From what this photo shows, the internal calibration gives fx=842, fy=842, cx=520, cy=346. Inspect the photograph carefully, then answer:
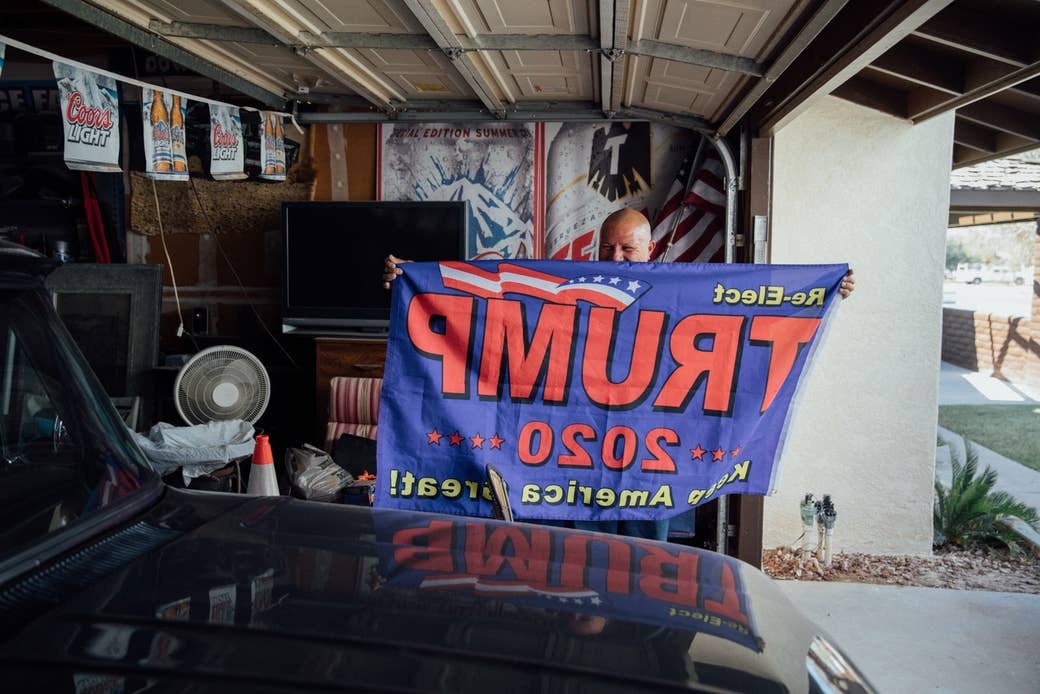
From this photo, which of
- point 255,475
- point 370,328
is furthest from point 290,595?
→ point 370,328

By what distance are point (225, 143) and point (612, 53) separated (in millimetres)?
2912

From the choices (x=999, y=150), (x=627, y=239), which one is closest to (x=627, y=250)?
(x=627, y=239)

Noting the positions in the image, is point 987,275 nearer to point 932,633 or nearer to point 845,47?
point 932,633

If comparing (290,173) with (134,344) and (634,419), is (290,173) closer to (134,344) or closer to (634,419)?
(134,344)

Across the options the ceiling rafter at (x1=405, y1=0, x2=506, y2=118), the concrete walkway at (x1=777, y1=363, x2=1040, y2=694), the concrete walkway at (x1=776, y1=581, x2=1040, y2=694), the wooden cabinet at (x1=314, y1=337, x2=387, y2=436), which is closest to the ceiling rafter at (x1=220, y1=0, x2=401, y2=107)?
the ceiling rafter at (x1=405, y1=0, x2=506, y2=118)

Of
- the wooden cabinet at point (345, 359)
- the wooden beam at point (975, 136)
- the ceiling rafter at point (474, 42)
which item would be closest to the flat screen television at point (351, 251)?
the wooden cabinet at point (345, 359)

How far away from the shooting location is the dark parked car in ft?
4.38

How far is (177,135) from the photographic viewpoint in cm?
537

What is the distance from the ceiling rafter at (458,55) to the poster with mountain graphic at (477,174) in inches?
23.2

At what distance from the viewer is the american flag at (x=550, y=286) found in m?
3.92

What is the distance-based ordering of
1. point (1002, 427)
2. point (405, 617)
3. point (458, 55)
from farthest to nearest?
point (1002, 427) → point (458, 55) → point (405, 617)

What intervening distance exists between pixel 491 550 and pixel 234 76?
4.38 m

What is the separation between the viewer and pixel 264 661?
1326mm

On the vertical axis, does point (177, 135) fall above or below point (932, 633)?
above
